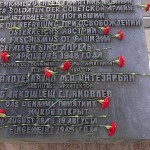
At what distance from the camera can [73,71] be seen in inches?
253

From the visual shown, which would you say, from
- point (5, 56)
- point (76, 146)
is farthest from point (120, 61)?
point (5, 56)

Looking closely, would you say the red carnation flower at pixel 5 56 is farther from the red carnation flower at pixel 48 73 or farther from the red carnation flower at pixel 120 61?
the red carnation flower at pixel 120 61

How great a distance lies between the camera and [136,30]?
22.8 ft

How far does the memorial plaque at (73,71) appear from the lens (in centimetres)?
591

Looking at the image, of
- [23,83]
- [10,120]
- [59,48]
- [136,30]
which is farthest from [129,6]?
[10,120]

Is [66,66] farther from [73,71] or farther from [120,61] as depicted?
[120,61]

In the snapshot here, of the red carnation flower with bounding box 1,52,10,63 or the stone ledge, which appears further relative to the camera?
the red carnation flower with bounding box 1,52,10,63

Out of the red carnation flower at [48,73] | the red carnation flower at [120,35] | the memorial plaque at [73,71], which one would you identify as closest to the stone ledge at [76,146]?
the memorial plaque at [73,71]

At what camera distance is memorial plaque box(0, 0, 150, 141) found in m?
5.91

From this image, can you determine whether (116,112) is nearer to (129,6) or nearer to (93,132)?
(93,132)

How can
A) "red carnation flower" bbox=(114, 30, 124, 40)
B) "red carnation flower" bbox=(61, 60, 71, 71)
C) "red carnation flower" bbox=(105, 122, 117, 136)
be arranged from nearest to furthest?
"red carnation flower" bbox=(105, 122, 117, 136)
"red carnation flower" bbox=(61, 60, 71, 71)
"red carnation flower" bbox=(114, 30, 124, 40)

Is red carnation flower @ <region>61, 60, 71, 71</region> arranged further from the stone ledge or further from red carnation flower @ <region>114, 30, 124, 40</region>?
the stone ledge

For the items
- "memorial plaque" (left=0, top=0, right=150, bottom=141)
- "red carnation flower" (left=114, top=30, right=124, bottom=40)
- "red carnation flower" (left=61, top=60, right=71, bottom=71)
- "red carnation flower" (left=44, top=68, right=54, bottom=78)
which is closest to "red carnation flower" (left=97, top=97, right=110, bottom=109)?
"memorial plaque" (left=0, top=0, right=150, bottom=141)

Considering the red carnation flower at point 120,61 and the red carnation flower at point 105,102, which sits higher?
the red carnation flower at point 120,61
